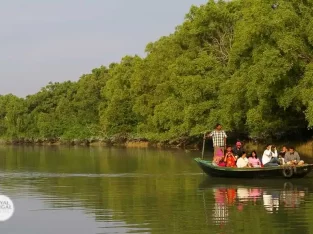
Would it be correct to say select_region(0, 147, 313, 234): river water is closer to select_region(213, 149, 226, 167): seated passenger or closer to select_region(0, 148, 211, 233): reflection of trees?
select_region(0, 148, 211, 233): reflection of trees

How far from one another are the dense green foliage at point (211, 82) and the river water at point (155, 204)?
366 inches

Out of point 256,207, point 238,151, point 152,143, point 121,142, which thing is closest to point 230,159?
point 238,151

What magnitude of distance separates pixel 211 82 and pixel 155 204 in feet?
80.2

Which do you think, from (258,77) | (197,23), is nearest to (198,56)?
(197,23)

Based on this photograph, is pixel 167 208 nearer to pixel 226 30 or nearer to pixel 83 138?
pixel 226 30

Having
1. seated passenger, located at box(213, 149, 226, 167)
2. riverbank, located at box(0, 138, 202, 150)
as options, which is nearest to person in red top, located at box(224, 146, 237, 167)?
seated passenger, located at box(213, 149, 226, 167)

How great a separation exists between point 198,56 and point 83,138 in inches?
1101

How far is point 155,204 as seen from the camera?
13781 mm

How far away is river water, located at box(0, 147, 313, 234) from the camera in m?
11.1

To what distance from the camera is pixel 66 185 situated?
60.0 feet

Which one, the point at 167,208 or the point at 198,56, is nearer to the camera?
the point at 167,208

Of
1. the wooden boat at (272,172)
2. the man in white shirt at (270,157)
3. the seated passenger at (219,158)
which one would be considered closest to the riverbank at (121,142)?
the seated passenger at (219,158)

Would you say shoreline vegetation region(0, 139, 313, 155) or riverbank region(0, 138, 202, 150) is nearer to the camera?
shoreline vegetation region(0, 139, 313, 155)

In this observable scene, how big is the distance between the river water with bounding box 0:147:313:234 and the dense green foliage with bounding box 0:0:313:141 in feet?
30.5
